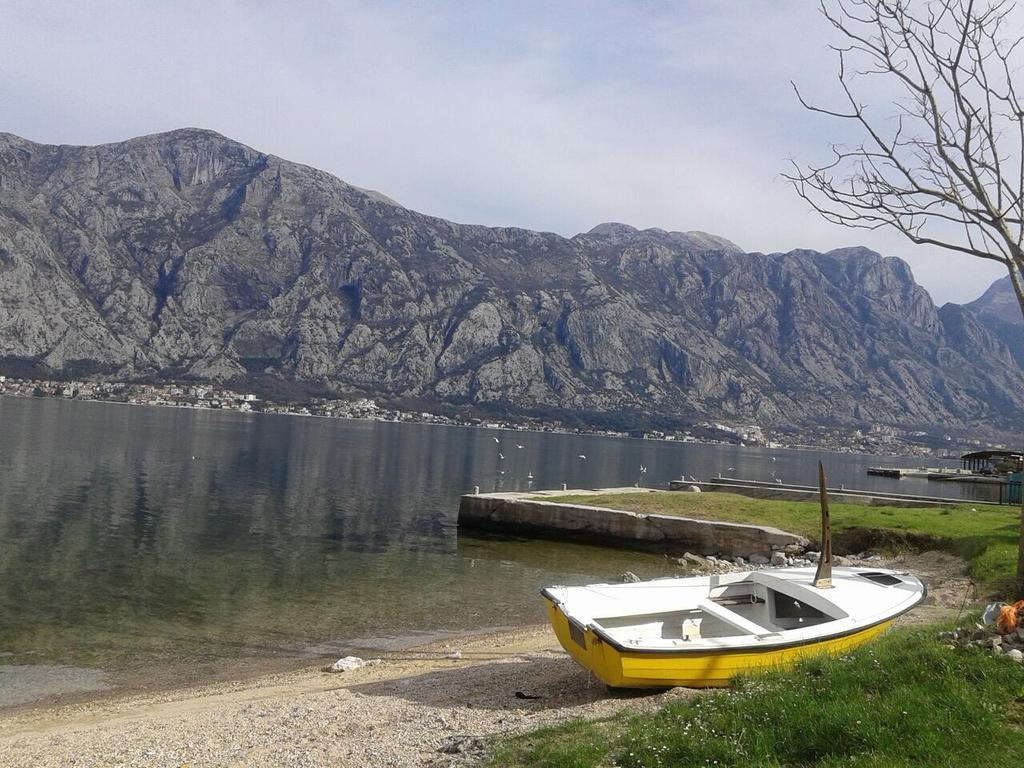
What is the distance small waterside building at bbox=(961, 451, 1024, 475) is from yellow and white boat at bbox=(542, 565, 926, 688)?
63.0m

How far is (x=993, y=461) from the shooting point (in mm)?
83125

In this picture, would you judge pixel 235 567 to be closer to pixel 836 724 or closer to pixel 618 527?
pixel 618 527

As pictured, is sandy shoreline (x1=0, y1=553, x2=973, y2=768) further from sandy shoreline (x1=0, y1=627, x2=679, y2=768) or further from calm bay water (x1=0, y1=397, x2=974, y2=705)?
calm bay water (x1=0, y1=397, x2=974, y2=705)

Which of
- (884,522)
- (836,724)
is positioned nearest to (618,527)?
(884,522)

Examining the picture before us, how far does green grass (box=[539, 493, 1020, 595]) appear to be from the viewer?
843 inches

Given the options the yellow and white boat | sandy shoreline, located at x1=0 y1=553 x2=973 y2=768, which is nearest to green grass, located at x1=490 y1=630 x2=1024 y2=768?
sandy shoreline, located at x1=0 y1=553 x2=973 y2=768

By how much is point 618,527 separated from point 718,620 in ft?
75.9

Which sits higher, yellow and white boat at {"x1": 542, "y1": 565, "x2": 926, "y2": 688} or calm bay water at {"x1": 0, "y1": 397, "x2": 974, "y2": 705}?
yellow and white boat at {"x1": 542, "y1": 565, "x2": 926, "y2": 688}

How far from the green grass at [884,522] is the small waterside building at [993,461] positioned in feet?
133

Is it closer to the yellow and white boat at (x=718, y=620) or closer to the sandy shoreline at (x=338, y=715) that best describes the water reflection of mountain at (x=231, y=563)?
the sandy shoreline at (x=338, y=715)

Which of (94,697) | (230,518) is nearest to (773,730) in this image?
(94,697)

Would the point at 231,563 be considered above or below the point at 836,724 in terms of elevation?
below

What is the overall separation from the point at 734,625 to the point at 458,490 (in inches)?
2054

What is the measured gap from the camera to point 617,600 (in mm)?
13648
